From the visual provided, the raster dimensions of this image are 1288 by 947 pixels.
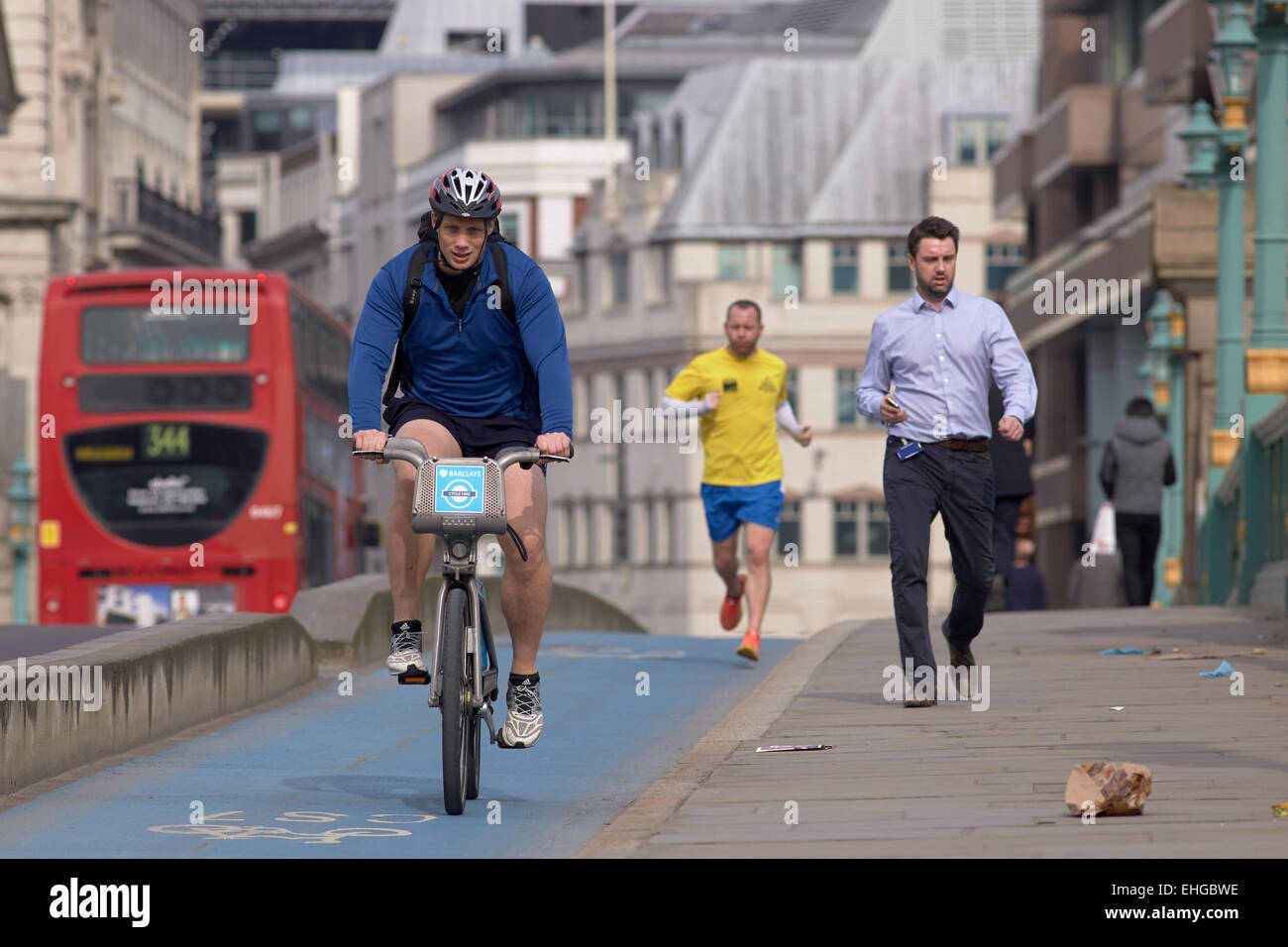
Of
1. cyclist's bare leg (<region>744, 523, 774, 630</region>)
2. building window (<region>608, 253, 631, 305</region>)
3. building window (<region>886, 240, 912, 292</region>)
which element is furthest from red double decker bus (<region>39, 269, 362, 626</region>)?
building window (<region>608, 253, 631, 305</region>)

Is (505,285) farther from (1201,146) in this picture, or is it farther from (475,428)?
(1201,146)

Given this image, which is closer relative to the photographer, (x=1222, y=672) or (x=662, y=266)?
(x=1222, y=672)

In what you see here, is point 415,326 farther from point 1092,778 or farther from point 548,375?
point 1092,778

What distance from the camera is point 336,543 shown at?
103 feet

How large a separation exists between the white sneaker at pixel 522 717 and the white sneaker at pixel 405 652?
1.14 feet

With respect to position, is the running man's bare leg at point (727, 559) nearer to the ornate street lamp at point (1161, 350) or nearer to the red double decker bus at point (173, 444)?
the red double decker bus at point (173, 444)

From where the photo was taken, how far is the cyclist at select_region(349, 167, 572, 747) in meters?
8.86

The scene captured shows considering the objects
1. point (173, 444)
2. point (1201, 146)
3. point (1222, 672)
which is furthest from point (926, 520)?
point (173, 444)

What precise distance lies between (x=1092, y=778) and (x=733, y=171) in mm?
78350

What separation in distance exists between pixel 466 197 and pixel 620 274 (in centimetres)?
7945

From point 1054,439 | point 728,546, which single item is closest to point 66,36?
point 1054,439

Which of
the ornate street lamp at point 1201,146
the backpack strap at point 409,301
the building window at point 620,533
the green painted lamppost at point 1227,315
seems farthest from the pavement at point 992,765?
the building window at point 620,533

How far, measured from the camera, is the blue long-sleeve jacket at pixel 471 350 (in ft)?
29.2

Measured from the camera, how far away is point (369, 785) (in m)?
9.83
